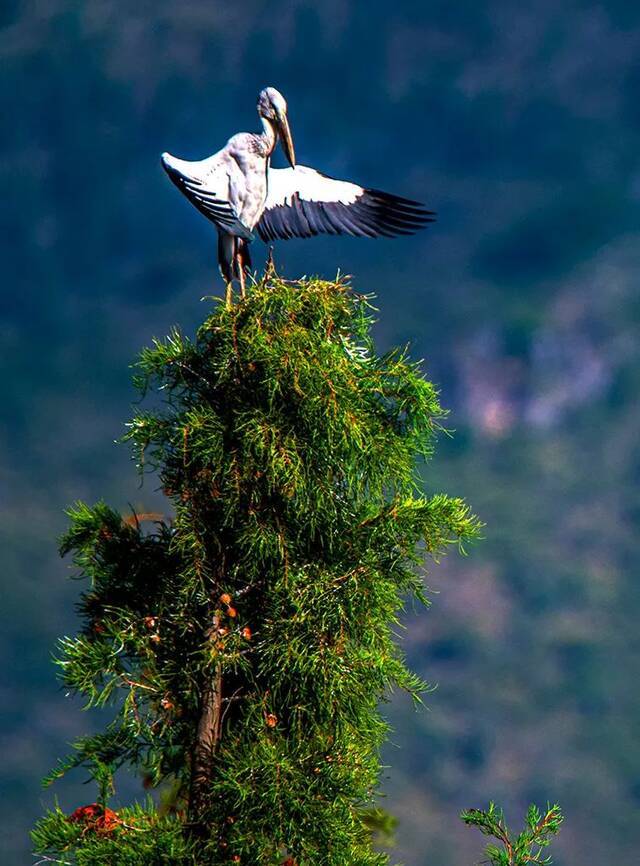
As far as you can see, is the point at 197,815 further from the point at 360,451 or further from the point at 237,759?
the point at 360,451

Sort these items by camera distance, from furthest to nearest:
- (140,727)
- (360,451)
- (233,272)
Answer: (233,272), (360,451), (140,727)

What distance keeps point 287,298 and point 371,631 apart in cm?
102

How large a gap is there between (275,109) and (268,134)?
0.09 meters

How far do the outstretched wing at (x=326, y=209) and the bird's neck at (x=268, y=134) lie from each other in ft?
0.36

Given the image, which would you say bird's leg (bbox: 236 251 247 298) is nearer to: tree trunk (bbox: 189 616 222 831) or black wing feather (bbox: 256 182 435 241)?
black wing feather (bbox: 256 182 435 241)

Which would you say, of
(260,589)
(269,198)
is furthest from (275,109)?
(260,589)

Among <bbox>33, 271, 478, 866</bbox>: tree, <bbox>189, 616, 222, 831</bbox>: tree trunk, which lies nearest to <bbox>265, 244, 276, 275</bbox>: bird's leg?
<bbox>33, 271, 478, 866</bbox>: tree

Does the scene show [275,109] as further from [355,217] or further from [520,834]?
[520,834]

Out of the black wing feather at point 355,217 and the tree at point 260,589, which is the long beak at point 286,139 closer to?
the black wing feather at point 355,217

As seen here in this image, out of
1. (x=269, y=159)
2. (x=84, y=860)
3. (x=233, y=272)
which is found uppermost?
(x=269, y=159)

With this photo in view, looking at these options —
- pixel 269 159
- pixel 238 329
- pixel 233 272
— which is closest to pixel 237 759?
pixel 238 329

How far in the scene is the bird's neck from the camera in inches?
139

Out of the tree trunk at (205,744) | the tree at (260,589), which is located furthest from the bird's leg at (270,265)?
the tree trunk at (205,744)

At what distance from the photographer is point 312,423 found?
3.00 metres
